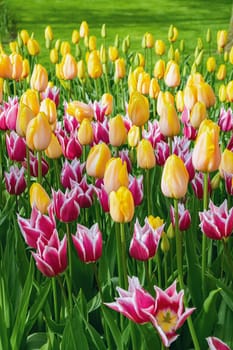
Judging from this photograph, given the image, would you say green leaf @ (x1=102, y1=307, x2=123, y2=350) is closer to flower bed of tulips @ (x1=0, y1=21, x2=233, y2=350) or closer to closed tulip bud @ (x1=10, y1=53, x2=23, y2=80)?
flower bed of tulips @ (x1=0, y1=21, x2=233, y2=350)

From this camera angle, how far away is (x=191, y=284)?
7.97 ft

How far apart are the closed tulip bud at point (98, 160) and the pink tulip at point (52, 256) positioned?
401 mm

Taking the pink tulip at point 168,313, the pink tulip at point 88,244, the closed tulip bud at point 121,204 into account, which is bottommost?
the pink tulip at point 88,244

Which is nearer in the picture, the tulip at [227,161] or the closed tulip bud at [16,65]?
the tulip at [227,161]

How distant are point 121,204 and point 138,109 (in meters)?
0.67

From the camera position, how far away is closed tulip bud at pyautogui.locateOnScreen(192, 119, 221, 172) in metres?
2.17

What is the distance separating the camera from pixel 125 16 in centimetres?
1144

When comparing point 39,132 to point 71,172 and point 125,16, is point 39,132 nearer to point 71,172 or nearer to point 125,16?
point 71,172

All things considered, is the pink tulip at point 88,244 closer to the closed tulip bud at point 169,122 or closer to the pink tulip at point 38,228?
the pink tulip at point 38,228

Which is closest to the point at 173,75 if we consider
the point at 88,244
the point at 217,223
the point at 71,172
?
the point at 71,172

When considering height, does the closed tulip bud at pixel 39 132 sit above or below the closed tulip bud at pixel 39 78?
above

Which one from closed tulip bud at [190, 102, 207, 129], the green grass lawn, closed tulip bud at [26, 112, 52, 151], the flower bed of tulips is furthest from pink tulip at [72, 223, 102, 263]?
the green grass lawn

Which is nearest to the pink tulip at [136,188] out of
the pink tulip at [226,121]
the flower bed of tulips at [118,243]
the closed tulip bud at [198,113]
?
the flower bed of tulips at [118,243]

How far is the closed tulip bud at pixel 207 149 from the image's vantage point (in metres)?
2.17
